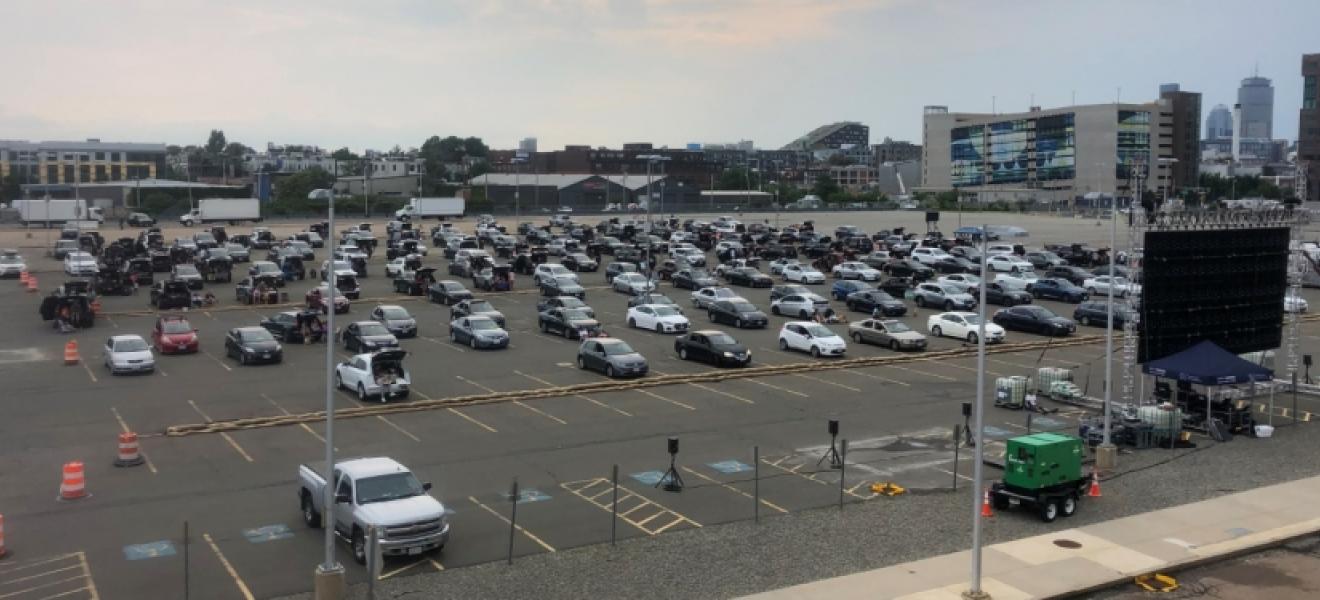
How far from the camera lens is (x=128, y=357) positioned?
35.6m

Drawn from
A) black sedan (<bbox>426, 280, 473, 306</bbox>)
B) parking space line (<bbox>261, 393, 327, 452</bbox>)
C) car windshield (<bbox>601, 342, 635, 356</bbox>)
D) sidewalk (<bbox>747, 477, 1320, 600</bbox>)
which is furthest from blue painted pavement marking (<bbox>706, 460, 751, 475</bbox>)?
black sedan (<bbox>426, 280, 473, 306</bbox>)

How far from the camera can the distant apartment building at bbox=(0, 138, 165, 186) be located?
604 ft

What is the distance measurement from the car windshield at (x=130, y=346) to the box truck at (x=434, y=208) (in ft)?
270

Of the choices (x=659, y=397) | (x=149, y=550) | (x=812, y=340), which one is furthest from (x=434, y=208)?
(x=149, y=550)

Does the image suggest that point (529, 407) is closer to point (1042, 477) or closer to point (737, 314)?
point (1042, 477)

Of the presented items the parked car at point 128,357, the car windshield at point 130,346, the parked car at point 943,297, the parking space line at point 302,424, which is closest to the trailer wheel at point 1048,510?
the parking space line at point 302,424

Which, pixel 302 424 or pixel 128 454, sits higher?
pixel 128 454

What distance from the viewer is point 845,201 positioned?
18038 cm

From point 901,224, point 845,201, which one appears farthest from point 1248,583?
point 845,201

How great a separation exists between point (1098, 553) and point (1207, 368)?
11910 mm

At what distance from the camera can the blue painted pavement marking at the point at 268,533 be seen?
1889cm

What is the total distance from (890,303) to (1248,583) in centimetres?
3387

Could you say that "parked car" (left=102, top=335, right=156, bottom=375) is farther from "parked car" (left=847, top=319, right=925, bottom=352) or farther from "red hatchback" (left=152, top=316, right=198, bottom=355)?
"parked car" (left=847, top=319, right=925, bottom=352)

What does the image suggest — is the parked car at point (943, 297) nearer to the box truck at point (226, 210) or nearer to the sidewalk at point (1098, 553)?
the sidewalk at point (1098, 553)
